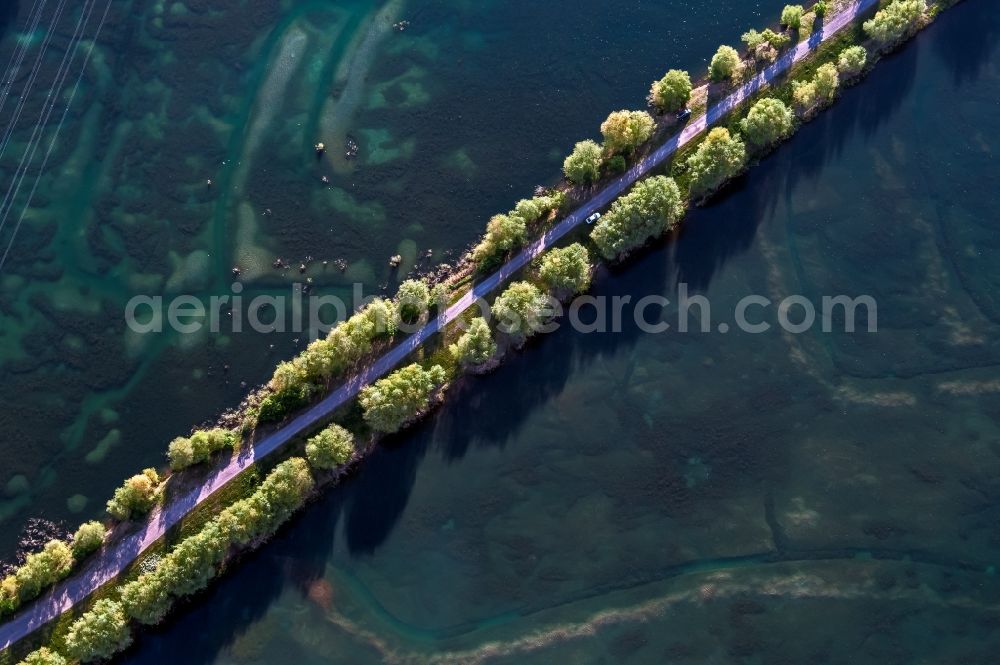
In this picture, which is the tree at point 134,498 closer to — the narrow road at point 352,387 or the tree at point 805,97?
the narrow road at point 352,387

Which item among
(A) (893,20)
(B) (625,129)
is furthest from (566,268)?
(A) (893,20)

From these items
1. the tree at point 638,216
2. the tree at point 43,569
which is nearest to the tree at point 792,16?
the tree at point 638,216

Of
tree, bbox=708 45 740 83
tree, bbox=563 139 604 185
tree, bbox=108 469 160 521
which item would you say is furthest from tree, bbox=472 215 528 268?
tree, bbox=108 469 160 521

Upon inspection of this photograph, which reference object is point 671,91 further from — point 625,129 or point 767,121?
point 767,121

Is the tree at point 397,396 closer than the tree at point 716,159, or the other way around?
the tree at point 397,396

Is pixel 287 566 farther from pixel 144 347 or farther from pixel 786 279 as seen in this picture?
pixel 786 279

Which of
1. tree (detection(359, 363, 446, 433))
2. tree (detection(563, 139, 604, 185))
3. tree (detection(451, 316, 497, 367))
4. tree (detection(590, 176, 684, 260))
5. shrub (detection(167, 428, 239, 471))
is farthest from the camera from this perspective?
tree (detection(563, 139, 604, 185))

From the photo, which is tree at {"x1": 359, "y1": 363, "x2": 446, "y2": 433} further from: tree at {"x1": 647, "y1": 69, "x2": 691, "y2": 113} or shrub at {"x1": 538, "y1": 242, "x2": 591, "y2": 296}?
tree at {"x1": 647, "y1": 69, "x2": 691, "y2": 113}
